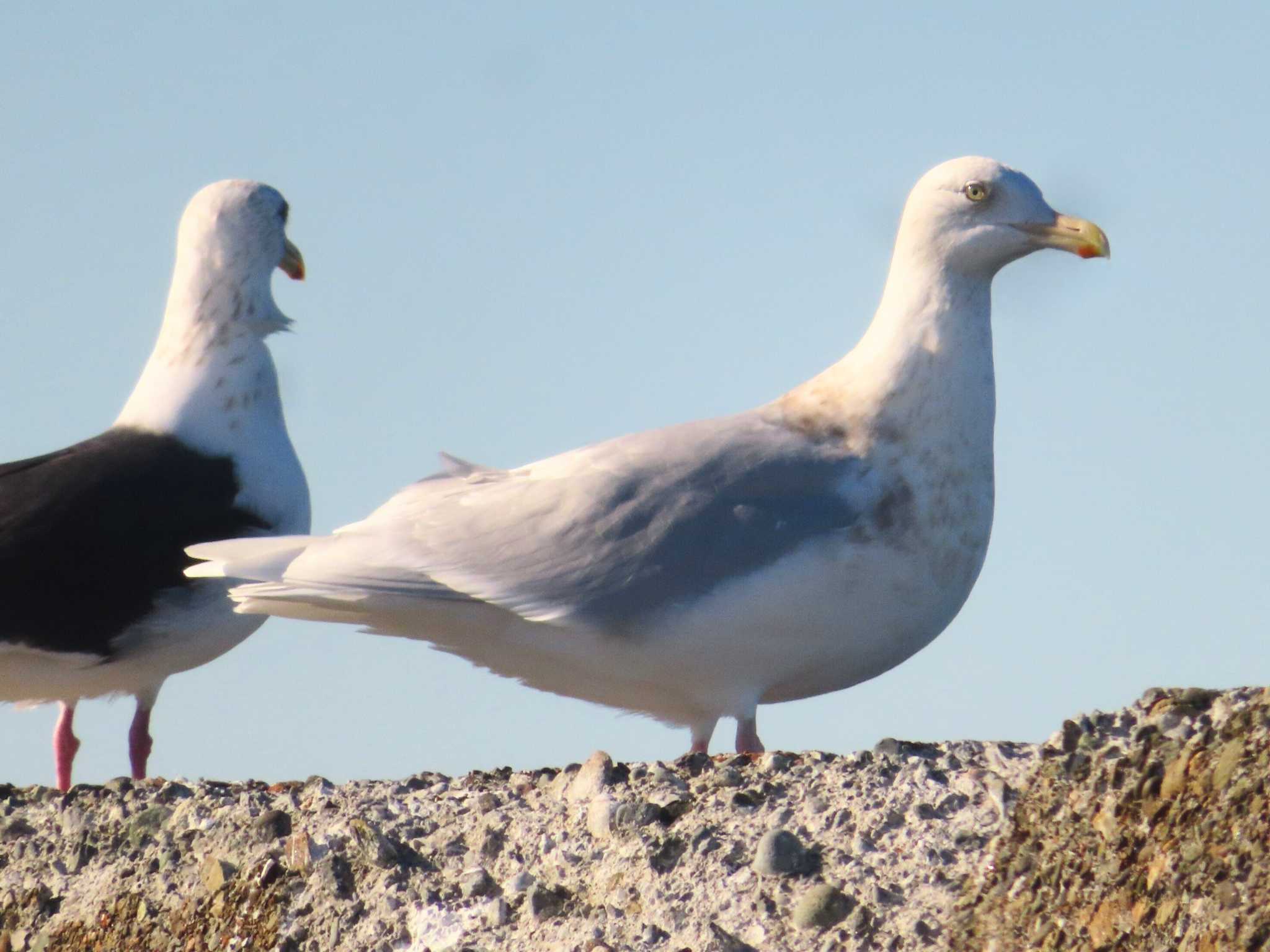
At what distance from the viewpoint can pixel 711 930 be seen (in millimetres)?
4160

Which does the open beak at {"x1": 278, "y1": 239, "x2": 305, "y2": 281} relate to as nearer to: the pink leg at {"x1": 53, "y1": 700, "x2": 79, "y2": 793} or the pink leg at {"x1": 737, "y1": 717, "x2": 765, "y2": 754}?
the pink leg at {"x1": 53, "y1": 700, "x2": 79, "y2": 793}

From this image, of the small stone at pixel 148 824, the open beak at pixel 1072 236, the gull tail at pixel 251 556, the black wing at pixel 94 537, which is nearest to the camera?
the small stone at pixel 148 824

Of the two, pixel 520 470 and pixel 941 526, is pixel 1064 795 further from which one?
pixel 520 470

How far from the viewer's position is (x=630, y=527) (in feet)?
18.8

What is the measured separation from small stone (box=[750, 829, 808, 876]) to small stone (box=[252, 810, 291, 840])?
4.34ft

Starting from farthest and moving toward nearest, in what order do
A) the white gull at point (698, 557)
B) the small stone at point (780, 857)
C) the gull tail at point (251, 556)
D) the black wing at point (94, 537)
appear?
1. the black wing at point (94, 537)
2. the gull tail at point (251, 556)
3. the white gull at point (698, 557)
4. the small stone at point (780, 857)

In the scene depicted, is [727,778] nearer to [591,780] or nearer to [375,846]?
[591,780]

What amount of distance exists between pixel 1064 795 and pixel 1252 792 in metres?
0.46

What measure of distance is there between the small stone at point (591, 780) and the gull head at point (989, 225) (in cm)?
252

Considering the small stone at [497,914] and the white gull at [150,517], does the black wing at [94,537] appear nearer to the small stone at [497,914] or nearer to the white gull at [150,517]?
the white gull at [150,517]

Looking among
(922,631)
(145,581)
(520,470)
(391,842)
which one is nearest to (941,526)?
(922,631)

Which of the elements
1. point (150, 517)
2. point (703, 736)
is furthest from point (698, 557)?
point (150, 517)

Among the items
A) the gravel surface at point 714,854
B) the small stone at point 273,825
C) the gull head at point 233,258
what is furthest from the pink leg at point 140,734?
the small stone at point 273,825

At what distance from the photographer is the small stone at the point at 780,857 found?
427 centimetres
